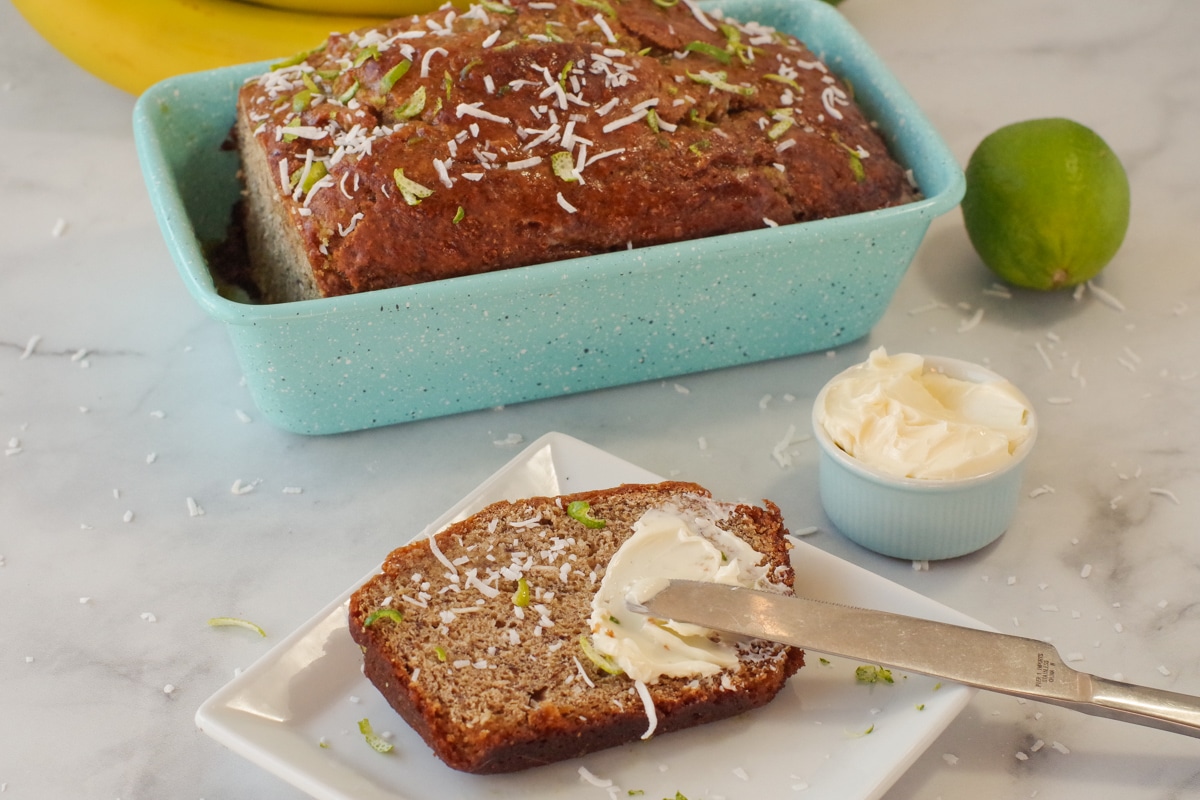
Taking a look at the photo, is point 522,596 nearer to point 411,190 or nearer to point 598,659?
point 598,659

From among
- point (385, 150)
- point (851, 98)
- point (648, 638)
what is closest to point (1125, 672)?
point (648, 638)

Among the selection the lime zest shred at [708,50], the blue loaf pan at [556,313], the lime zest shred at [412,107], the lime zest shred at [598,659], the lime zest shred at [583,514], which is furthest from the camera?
the lime zest shred at [708,50]

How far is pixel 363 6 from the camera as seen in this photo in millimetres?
3086

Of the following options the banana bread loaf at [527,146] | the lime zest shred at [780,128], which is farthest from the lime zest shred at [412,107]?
the lime zest shred at [780,128]

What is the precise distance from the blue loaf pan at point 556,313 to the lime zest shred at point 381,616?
0.56 m

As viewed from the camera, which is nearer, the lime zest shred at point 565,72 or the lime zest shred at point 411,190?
the lime zest shred at point 411,190

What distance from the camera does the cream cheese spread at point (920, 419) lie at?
199 cm

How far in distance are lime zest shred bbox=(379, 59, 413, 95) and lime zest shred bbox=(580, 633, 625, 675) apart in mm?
1150

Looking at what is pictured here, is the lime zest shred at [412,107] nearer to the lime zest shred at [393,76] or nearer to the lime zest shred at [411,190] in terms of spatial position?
the lime zest shred at [393,76]

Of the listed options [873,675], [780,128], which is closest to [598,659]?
[873,675]

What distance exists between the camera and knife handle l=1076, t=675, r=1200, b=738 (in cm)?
165

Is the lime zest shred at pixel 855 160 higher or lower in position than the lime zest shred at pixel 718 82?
lower

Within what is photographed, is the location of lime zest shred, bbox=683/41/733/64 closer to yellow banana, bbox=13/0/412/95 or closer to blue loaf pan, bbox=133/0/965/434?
blue loaf pan, bbox=133/0/965/434

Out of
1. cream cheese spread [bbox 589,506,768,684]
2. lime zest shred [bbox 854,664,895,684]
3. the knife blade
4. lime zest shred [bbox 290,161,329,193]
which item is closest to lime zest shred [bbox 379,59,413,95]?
lime zest shred [bbox 290,161,329,193]
